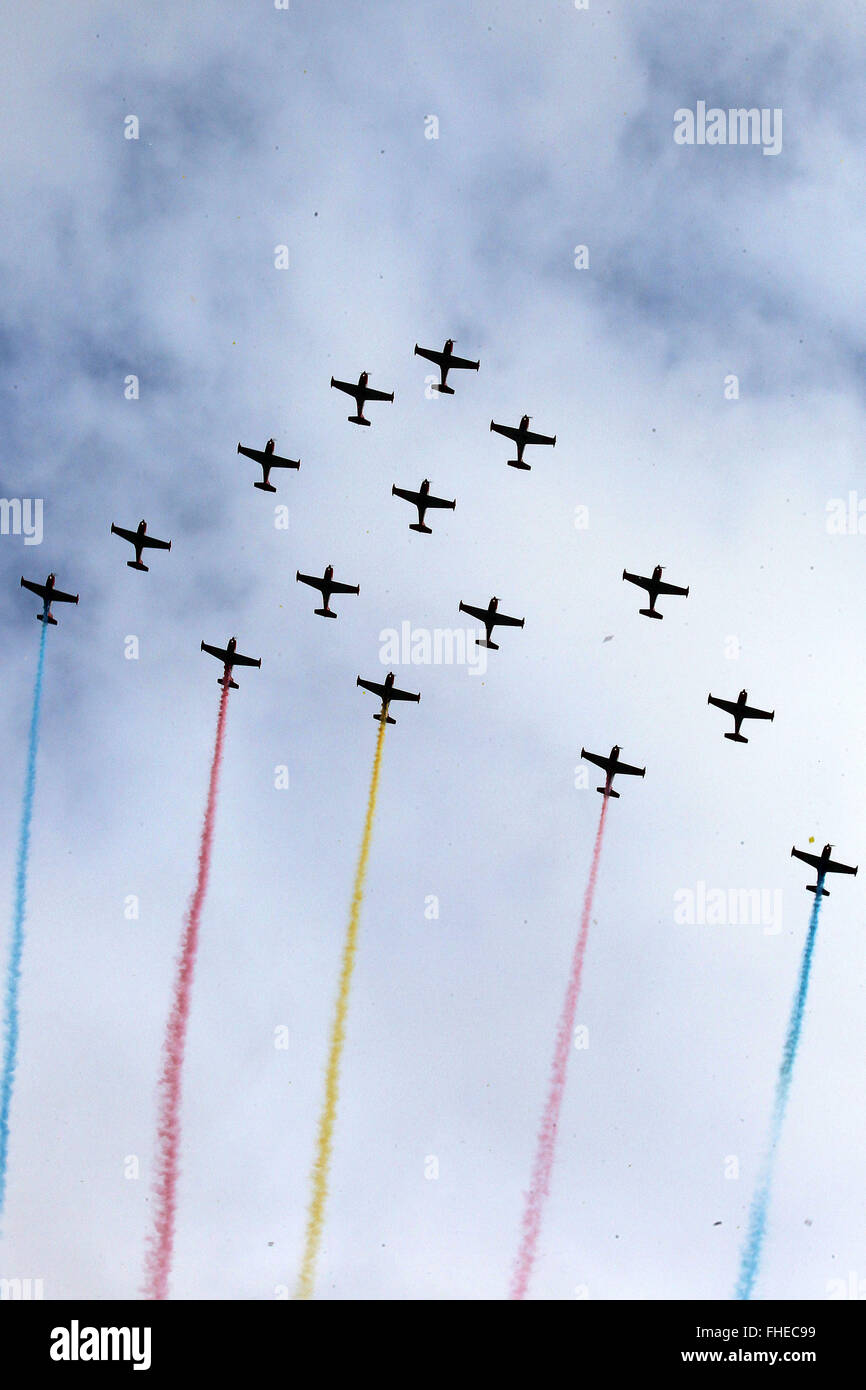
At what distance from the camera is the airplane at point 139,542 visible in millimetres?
90875

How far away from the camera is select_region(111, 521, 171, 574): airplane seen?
90875mm

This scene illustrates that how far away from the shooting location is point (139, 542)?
298 ft

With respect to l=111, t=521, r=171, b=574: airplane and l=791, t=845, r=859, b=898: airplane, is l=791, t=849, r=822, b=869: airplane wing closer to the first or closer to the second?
l=791, t=845, r=859, b=898: airplane

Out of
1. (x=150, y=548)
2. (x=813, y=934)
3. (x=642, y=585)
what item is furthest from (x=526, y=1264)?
(x=150, y=548)

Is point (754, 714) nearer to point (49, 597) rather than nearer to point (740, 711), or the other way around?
point (740, 711)

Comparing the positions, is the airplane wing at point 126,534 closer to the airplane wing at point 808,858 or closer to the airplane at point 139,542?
the airplane at point 139,542

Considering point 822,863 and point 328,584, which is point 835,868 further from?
point 328,584

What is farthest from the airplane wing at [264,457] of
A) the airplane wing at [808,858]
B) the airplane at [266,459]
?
the airplane wing at [808,858]

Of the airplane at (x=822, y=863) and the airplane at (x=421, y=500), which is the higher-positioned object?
the airplane at (x=421, y=500)

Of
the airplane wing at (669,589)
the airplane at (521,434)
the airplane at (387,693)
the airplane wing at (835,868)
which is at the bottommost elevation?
the airplane wing at (835,868)

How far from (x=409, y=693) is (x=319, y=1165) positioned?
1056 inches

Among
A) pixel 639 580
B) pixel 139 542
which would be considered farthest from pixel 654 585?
pixel 139 542

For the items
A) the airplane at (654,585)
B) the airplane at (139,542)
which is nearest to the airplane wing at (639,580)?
the airplane at (654,585)

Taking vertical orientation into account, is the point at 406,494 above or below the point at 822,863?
above
